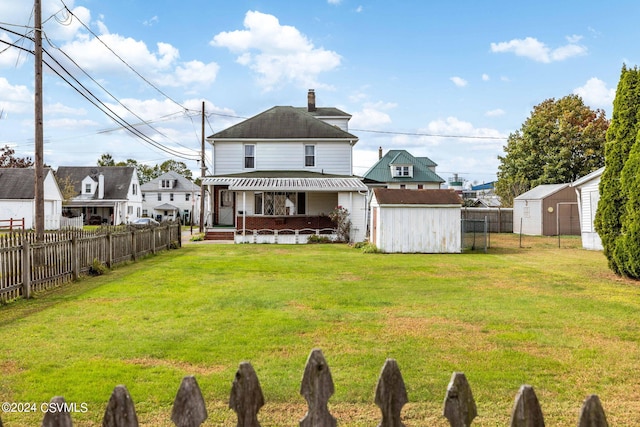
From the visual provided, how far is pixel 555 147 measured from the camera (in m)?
48.9

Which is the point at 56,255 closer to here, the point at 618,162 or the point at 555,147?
the point at 618,162

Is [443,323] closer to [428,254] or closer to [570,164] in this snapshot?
[428,254]

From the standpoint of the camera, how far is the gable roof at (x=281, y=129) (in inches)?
1378

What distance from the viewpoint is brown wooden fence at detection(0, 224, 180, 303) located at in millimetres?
10703

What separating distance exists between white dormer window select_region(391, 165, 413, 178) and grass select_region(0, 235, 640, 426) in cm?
4109

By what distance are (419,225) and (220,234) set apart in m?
13.7

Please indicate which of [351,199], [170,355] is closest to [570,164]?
[351,199]

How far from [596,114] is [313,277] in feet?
160

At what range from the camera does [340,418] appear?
4.69 meters

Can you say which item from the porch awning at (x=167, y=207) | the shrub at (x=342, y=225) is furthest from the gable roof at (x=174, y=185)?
Result: the shrub at (x=342, y=225)

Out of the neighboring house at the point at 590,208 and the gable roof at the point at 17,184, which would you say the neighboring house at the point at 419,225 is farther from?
the gable roof at the point at 17,184

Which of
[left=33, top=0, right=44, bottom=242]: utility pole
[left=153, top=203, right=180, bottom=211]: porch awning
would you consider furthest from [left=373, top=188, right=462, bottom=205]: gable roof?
[left=153, top=203, right=180, bottom=211]: porch awning

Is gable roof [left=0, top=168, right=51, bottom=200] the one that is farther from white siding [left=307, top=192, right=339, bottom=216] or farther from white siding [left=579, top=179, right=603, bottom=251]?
white siding [left=579, top=179, right=603, bottom=251]

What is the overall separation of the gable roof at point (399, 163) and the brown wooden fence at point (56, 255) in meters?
39.1
